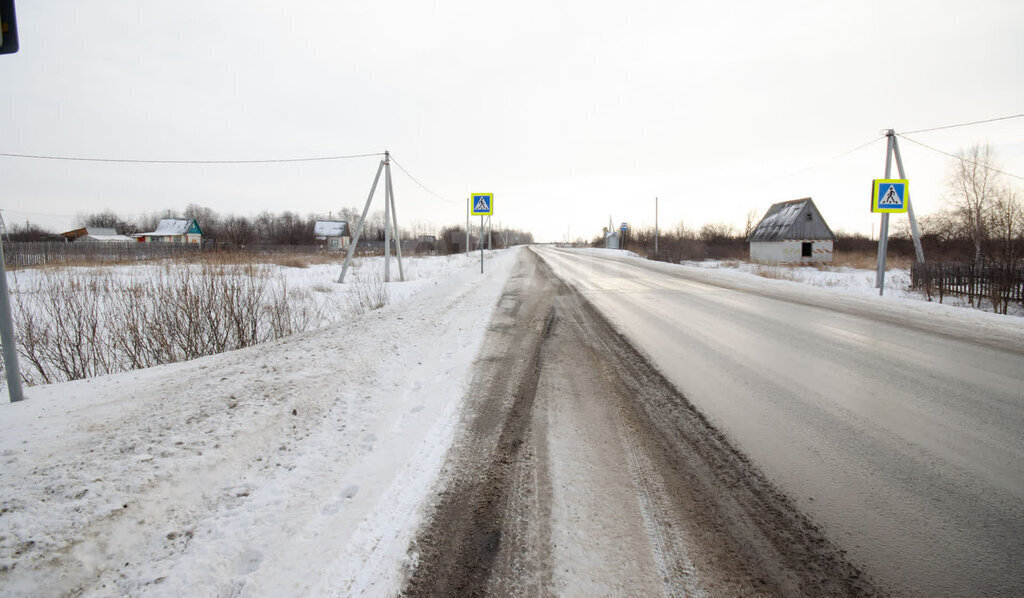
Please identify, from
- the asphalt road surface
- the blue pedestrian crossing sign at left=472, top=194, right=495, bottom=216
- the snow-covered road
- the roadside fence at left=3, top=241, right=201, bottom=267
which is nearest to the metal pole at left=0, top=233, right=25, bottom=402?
the asphalt road surface

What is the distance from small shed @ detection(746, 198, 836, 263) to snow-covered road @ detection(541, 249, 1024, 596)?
107 feet

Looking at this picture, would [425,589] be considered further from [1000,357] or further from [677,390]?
[1000,357]

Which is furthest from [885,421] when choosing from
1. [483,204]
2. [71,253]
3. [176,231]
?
[176,231]

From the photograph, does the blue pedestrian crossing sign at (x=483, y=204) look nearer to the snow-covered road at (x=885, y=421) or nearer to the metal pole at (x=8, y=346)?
the snow-covered road at (x=885, y=421)

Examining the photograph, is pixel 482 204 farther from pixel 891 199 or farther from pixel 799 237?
pixel 799 237

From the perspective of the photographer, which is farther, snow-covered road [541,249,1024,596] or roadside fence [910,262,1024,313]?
roadside fence [910,262,1024,313]

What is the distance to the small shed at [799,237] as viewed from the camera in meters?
36.8

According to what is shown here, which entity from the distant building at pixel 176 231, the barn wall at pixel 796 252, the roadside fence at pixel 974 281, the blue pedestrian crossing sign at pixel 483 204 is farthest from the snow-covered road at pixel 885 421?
the distant building at pixel 176 231

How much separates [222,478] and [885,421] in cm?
491

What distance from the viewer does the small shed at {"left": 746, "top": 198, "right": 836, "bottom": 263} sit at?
36812mm

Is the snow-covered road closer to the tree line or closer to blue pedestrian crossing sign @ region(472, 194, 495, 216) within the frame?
blue pedestrian crossing sign @ region(472, 194, 495, 216)

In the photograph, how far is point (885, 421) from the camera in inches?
142

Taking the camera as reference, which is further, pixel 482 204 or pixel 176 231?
pixel 176 231

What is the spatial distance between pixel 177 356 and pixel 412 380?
17.1 ft
